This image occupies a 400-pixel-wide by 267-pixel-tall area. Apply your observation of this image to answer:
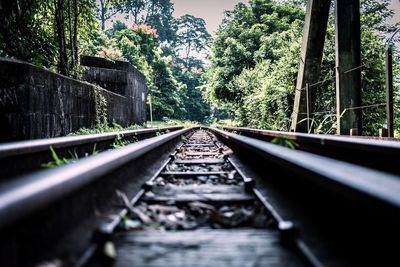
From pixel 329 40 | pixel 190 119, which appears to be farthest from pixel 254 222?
pixel 190 119

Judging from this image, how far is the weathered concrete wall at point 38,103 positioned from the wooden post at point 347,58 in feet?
18.5

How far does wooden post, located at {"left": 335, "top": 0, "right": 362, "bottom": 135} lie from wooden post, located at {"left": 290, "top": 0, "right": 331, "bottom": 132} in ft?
3.41

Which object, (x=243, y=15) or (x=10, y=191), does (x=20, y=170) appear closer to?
(x=10, y=191)

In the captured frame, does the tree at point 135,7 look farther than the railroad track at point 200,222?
Yes

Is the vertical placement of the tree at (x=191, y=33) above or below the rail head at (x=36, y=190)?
above

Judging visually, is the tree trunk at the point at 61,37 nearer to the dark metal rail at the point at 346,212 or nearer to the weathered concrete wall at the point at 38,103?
the weathered concrete wall at the point at 38,103

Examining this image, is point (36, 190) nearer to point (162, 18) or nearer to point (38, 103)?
point (38, 103)

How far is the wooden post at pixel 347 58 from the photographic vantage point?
484cm

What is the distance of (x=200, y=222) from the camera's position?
5.11ft

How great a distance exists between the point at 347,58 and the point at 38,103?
19.6 feet

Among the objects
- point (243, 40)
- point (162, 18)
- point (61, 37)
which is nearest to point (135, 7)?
point (162, 18)

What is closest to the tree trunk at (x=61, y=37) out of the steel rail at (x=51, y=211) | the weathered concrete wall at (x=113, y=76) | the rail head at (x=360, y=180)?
the weathered concrete wall at (x=113, y=76)

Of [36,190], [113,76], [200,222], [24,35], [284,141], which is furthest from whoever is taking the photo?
[113,76]

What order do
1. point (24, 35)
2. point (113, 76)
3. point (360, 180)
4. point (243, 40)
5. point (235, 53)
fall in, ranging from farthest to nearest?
point (243, 40), point (235, 53), point (113, 76), point (24, 35), point (360, 180)
